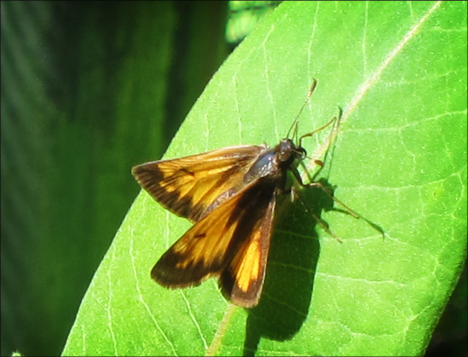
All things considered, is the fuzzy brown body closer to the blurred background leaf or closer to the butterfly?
the butterfly

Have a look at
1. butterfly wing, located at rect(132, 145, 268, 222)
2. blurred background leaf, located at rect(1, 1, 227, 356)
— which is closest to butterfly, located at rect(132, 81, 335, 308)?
butterfly wing, located at rect(132, 145, 268, 222)

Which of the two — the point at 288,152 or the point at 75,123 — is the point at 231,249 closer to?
the point at 288,152

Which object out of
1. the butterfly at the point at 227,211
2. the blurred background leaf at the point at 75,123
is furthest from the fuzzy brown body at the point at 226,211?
the blurred background leaf at the point at 75,123

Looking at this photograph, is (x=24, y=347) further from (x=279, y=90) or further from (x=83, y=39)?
(x=279, y=90)

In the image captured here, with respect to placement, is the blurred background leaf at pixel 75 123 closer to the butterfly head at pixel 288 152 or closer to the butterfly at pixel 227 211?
the butterfly at pixel 227 211

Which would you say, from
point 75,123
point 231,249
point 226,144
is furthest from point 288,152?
point 75,123

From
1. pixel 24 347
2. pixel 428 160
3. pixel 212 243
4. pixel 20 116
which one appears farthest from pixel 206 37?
pixel 24 347
